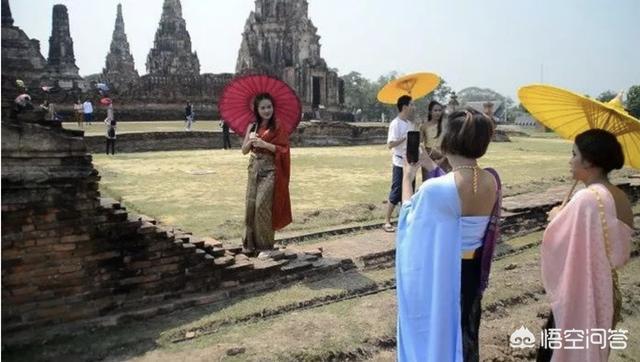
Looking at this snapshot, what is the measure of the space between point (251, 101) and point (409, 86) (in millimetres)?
2017

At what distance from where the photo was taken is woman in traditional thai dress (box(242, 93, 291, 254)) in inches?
203

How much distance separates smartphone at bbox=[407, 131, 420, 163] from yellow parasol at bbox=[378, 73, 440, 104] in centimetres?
336

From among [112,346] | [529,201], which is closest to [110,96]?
[529,201]

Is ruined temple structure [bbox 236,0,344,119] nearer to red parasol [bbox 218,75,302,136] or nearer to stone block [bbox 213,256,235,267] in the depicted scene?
red parasol [bbox 218,75,302,136]

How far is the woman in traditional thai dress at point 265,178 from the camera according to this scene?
5.17 meters

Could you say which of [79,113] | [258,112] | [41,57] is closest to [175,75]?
[41,57]

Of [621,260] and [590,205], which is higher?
[590,205]

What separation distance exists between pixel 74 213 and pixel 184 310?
116 centimetres

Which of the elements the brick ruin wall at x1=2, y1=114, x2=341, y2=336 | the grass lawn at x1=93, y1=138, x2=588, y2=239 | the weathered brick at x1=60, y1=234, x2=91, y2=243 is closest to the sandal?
the grass lawn at x1=93, y1=138, x2=588, y2=239

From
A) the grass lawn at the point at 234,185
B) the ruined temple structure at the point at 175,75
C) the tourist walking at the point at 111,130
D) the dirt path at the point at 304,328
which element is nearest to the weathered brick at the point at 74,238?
the dirt path at the point at 304,328

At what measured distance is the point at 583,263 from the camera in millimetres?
2613

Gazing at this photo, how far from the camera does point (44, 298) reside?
151 inches

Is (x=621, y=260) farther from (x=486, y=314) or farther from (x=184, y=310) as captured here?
(x=184, y=310)

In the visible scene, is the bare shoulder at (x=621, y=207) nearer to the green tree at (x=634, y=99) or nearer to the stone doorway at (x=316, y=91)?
the stone doorway at (x=316, y=91)
